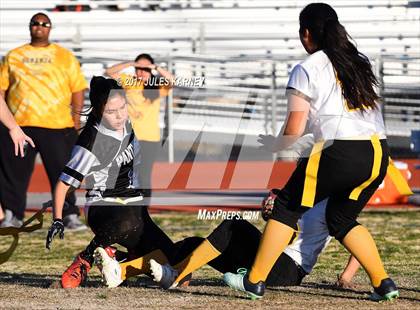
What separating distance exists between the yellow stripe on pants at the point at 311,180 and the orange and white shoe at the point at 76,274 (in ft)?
5.07

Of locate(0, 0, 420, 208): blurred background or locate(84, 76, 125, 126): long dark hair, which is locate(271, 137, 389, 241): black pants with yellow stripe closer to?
locate(84, 76, 125, 126): long dark hair

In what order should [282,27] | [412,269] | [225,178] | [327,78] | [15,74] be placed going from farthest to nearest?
[282,27]
[225,178]
[15,74]
[412,269]
[327,78]

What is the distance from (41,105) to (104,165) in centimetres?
448

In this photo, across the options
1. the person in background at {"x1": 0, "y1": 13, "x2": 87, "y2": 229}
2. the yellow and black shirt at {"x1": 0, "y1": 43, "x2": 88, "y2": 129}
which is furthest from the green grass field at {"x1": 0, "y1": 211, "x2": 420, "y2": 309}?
the yellow and black shirt at {"x1": 0, "y1": 43, "x2": 88, "y2": 129}

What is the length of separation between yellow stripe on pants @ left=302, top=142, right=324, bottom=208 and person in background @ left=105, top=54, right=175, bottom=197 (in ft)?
16.9

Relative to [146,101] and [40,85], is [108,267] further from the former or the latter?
[146,101]

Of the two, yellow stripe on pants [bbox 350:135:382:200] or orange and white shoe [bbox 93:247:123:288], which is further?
orange and white shoe [bbox 93:247:123:288]

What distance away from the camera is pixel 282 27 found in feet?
66.2

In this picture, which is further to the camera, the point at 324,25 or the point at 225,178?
the point at 225,178

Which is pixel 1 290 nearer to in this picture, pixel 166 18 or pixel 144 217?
pixel 144 217

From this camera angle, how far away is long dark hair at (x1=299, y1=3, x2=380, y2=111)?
546 cm

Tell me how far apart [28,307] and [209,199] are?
804 centimetres

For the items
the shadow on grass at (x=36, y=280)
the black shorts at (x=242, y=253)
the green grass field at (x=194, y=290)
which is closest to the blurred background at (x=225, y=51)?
the green grass field at (x=194, y=290)

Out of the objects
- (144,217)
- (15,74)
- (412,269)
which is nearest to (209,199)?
(15,74)
